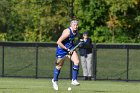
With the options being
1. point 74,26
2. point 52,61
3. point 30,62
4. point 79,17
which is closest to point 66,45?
point 74,26

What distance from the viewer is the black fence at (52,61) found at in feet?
94.1

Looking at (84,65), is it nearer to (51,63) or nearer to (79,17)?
(51,63)

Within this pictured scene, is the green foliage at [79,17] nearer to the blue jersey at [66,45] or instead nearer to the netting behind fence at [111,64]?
the netting behind fence at [111,64]

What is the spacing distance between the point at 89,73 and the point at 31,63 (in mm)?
4832

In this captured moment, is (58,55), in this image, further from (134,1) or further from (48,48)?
(134,1)

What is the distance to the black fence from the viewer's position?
28.7 meters

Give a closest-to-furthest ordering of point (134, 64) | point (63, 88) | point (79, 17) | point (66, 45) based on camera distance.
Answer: point (66, 45), point (63, 88), point (134, 64), point (79, 17)

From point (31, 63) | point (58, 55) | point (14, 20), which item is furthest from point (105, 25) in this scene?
point (58, 55)

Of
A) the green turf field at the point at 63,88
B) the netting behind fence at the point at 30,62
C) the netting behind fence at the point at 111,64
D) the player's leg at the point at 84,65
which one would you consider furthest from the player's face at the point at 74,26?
the netting behind fence at the point at 30,62

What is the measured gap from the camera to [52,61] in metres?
32.3

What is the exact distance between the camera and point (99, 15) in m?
50.5

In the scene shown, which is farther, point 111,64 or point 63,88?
point 111,64

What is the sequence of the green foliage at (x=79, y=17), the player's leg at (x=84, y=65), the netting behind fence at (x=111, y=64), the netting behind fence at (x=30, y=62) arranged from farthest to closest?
the green foliage at (x=79, y=17)
the netting behind fence at (x=30, y=62)
the netting behind fence at (x=111, y=64)
the player's leg at (x=84, y=65)

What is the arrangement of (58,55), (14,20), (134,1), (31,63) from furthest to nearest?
(14,20), (134,1), (31,63), (58,55)
